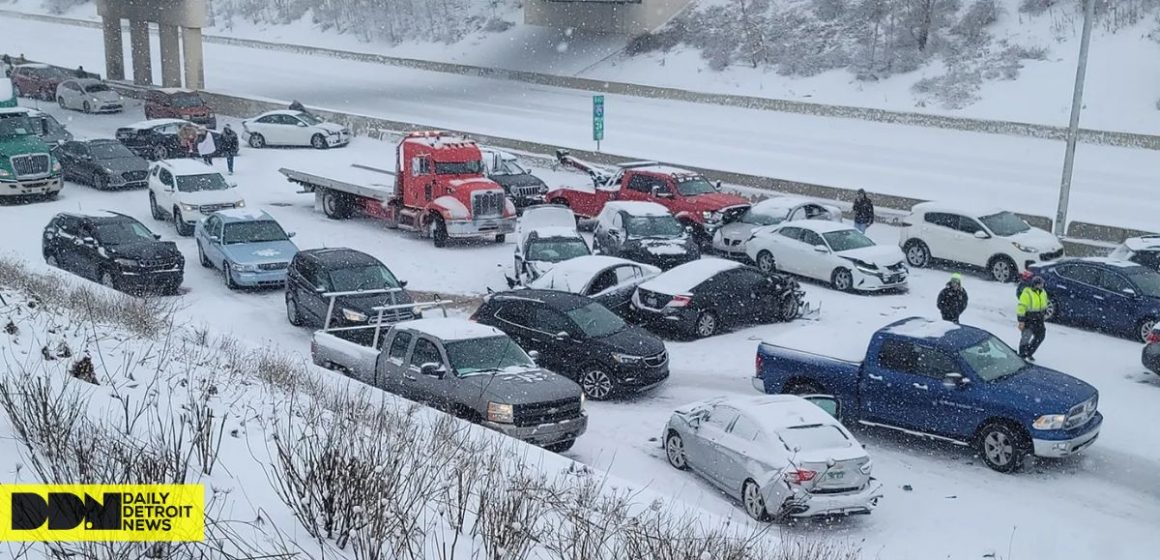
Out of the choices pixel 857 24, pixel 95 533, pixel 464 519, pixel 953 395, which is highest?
pixel 857 24

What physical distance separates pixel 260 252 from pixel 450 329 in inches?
331

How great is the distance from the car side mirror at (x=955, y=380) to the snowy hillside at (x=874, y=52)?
1023 inches

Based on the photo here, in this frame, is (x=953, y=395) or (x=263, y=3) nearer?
(x=953, y=395)

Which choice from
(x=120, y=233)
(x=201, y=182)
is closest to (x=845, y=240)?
(x=120, y=233)

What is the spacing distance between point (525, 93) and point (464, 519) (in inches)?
1759

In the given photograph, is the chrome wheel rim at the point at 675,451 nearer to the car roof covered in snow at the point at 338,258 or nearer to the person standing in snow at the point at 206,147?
the car roof covered in snow at the point at 338,258

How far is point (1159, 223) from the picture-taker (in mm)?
26609

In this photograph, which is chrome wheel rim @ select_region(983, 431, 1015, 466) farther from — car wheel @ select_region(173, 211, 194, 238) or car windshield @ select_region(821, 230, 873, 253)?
car wheel @ select_region(173, 211, 194, 238)

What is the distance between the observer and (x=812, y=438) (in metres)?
12.3

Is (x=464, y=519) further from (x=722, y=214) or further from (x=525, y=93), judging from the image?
(x=525, y=93)

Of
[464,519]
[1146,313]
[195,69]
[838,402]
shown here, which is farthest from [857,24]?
[464,519]

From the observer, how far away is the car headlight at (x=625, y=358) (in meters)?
15.8

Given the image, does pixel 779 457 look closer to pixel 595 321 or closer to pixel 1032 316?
pixel 595 321

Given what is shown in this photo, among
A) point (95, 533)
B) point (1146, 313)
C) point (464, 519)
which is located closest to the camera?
point (95, 533)
